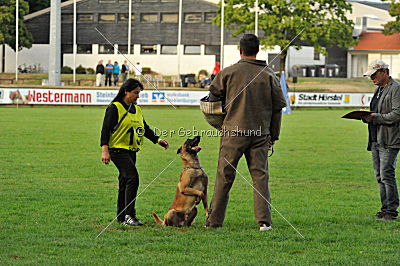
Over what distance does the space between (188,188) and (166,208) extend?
76.5 inches

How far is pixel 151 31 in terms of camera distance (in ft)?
244

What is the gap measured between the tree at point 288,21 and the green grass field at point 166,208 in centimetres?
3668

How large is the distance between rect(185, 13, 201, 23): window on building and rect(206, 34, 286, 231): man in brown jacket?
65.4 m

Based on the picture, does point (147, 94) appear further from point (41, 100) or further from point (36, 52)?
point (36, 52)

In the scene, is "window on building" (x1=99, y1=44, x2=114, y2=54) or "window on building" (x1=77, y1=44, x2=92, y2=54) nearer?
"window on building" (x1=99, y1=44, x2=114, y2=54)

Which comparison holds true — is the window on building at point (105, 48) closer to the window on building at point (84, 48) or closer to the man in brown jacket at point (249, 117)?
the window on building at point (84, 48)

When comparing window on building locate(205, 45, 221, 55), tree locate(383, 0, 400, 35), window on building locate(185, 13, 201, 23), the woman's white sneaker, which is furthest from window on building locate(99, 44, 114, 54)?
the woman's white sneaker

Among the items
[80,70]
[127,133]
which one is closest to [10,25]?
[80,70]

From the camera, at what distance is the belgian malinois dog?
927 centimetres

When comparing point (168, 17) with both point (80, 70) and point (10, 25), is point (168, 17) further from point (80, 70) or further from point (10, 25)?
point (10, 25)

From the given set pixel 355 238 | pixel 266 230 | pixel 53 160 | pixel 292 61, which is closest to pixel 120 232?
pixel 266 230

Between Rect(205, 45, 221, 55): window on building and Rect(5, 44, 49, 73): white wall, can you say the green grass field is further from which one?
Rect(5, 44, 49, 73): white wall

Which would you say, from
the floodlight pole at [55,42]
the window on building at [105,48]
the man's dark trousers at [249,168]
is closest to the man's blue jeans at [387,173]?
the man's dark trousers at [249,168]

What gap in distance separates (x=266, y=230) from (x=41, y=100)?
33244mm
